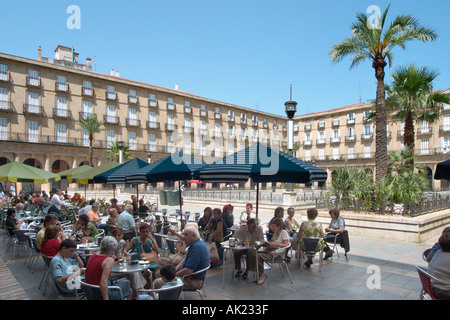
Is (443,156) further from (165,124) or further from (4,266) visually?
(4,266)

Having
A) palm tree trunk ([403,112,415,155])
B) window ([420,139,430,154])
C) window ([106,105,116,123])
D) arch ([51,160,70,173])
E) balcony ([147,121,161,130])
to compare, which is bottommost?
arch ([51,160,70,173])

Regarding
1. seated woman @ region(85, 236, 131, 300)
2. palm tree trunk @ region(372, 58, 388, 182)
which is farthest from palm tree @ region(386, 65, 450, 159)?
seated woman @ region(85, 236, 131, 300)

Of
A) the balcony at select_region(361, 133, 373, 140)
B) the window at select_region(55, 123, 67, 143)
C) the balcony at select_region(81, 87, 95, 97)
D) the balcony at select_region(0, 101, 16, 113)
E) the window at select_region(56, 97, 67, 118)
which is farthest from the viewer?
the balcony at select_region(361, 133, 373, 140)

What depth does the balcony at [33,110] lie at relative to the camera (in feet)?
115

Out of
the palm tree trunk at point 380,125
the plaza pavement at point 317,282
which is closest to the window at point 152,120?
the palm tree trunk at point 380,125

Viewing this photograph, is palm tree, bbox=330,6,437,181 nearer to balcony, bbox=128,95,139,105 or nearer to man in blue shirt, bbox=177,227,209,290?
man in blue shirt, bbox=177,227,209,290

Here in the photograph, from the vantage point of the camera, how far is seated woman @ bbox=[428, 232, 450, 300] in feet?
12.2

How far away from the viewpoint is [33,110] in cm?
3572

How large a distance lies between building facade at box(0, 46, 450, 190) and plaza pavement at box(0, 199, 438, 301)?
102 feet

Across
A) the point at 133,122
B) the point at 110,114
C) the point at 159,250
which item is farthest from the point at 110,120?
the point at 159,250

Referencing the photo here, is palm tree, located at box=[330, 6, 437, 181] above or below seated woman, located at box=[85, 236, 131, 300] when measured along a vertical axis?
above

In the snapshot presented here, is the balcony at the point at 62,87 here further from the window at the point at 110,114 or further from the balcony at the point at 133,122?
the balcony at the point at 133,122

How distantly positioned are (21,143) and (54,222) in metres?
34.1

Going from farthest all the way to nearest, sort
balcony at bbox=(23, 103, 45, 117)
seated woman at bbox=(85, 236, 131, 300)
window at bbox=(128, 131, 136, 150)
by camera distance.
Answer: window at bbox=(128, 131, 136, 150), balcony at bbox=(23, 103, 45, 117), seated woman at bbox=(85, 236, 131, 300)
